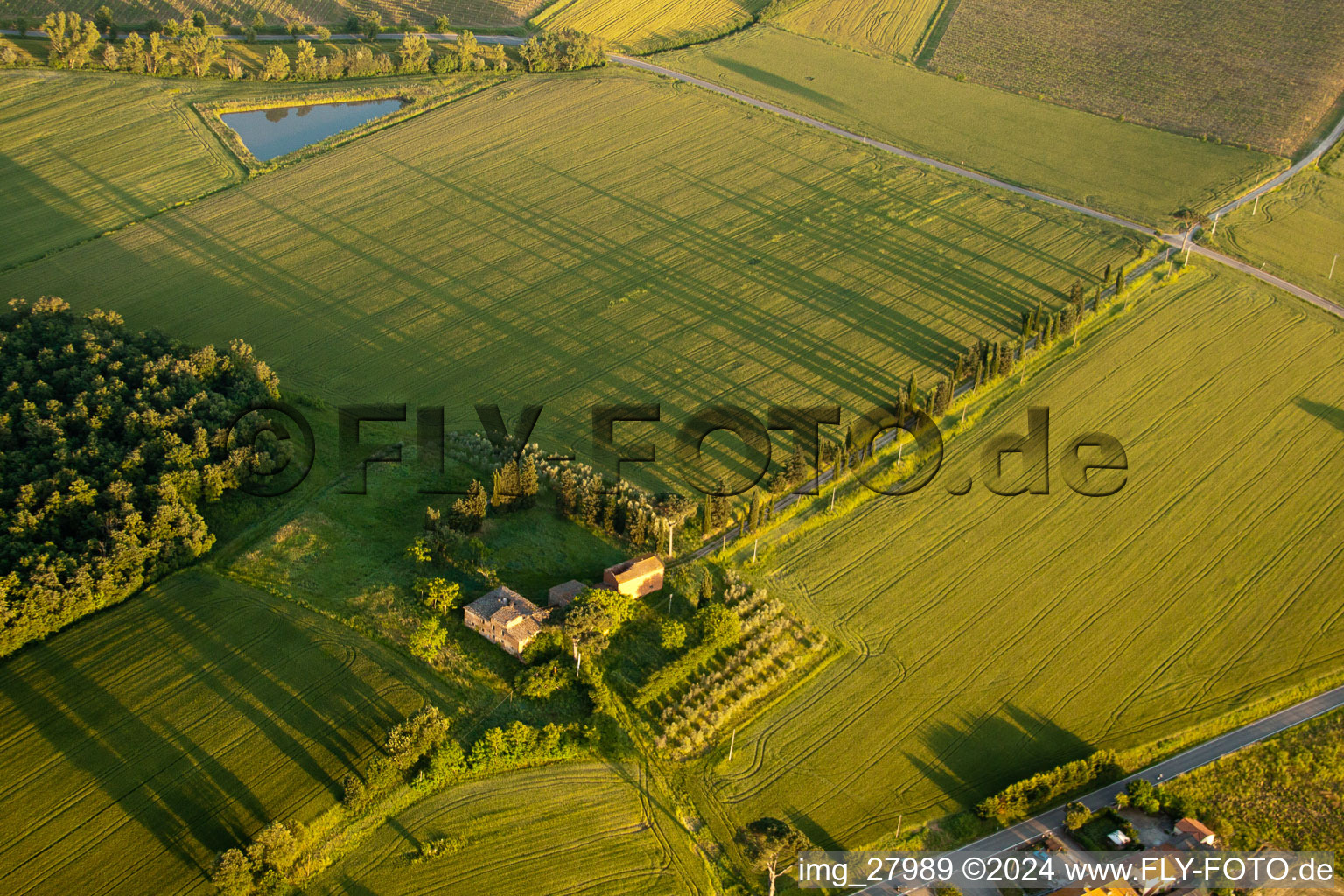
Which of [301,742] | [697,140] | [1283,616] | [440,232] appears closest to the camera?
[301,742]

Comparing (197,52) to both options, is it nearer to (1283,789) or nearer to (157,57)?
(157,57)

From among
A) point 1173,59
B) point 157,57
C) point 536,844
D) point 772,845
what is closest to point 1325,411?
point 772,845

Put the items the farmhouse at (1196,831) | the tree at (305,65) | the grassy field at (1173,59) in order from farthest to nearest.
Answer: the tree at (305,65), the grassy field at (1173,59), the farmhouse at (1196,831)

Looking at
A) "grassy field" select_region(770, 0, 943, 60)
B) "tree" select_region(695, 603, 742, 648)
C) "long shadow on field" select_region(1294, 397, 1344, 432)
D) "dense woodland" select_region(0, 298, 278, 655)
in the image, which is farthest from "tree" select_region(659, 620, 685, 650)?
"grassy field" select_region(770, 0, 943, 60)

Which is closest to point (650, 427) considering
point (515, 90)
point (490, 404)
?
point (490, 404)

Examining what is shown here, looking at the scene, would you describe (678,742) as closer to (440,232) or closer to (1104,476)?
(1104,476)

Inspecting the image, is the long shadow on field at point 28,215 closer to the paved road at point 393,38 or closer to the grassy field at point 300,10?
the grassy field at point 300,10

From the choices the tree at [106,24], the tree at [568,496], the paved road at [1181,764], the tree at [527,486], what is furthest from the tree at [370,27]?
the paved road at [1181,764]
